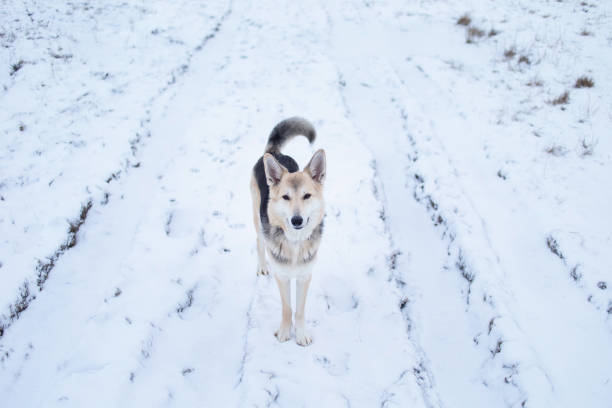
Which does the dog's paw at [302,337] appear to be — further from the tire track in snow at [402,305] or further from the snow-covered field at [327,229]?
the tire track in snow at [402,305]

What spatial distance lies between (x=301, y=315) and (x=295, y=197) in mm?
1264

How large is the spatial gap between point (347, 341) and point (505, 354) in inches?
57.2

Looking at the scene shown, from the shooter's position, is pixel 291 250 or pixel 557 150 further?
pixel 557 150

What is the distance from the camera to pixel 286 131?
3.90 meters

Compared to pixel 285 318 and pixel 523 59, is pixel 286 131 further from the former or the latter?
pixel 523 59

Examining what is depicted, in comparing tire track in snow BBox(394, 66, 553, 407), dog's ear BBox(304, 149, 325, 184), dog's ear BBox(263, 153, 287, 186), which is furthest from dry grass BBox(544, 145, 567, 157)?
dog's ear BBox(263, 153, 287, 186)

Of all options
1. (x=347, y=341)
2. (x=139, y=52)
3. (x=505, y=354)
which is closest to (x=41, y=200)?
(x=347, y=341)

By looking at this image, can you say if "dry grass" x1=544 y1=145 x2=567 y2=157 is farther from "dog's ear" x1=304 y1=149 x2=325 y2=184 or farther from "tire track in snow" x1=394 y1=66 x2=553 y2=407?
"dog's ear" x1=304 y1=149 x2=325 y2=184

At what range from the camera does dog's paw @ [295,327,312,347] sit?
319 cm

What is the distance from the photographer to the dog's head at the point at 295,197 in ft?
9.16

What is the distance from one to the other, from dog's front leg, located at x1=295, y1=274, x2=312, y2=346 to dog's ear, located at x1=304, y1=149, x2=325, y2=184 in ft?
3.37

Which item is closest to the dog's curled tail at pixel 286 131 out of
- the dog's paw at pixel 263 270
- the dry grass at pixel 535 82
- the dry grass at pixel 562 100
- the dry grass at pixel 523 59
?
the dog's paw at pixel 263 270

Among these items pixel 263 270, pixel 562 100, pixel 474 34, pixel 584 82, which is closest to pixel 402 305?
pixel 263 270

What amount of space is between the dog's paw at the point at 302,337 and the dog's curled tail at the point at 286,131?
83.1 inches
